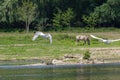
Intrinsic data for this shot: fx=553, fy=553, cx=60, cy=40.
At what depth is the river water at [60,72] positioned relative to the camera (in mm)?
34625

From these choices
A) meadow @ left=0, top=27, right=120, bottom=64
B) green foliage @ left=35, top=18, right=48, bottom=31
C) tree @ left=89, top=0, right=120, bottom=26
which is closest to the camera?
meadow @ left=0, top=27, right=120, bottom=64

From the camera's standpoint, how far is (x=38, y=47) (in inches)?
2258

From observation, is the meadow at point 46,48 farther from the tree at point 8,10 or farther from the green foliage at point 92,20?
the green foliage at point 92,20

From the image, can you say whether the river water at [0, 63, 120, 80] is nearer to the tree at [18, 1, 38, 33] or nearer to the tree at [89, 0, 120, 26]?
the tree at [18, 1, 38, 33]

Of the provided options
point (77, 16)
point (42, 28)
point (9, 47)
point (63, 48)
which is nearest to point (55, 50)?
point (63, 48)

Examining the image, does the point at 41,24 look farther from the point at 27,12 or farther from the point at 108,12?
the point at 108,12

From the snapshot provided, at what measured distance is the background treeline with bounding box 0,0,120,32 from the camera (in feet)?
262

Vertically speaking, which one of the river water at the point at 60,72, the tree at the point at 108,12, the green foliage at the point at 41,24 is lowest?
the green foliage at the point at 41,24

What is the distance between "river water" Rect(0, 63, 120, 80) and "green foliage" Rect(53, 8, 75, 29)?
3860 cm

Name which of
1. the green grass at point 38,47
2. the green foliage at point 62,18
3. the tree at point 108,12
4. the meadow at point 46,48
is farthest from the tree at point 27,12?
the tree at point 108,12

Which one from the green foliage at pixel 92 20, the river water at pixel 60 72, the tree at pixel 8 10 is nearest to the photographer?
the river water at pixel 60 72

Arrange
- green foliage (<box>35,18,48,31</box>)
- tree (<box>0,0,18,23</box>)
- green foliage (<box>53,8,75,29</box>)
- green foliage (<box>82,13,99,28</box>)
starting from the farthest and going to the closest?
green foliage (<box>82,13,99,28</box>) → green foliage (<box>53,8,75,29</box>) → green foliage (<box>35,18,48,31</box>) → tree (<box>0,0,18,23</box>)

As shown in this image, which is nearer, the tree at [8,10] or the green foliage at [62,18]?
the tree at [8,10]

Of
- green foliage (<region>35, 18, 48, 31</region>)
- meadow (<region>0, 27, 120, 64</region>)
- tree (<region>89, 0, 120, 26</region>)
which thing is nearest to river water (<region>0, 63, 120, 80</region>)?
meadow (<region>0, 27, 120, 64</region>)
